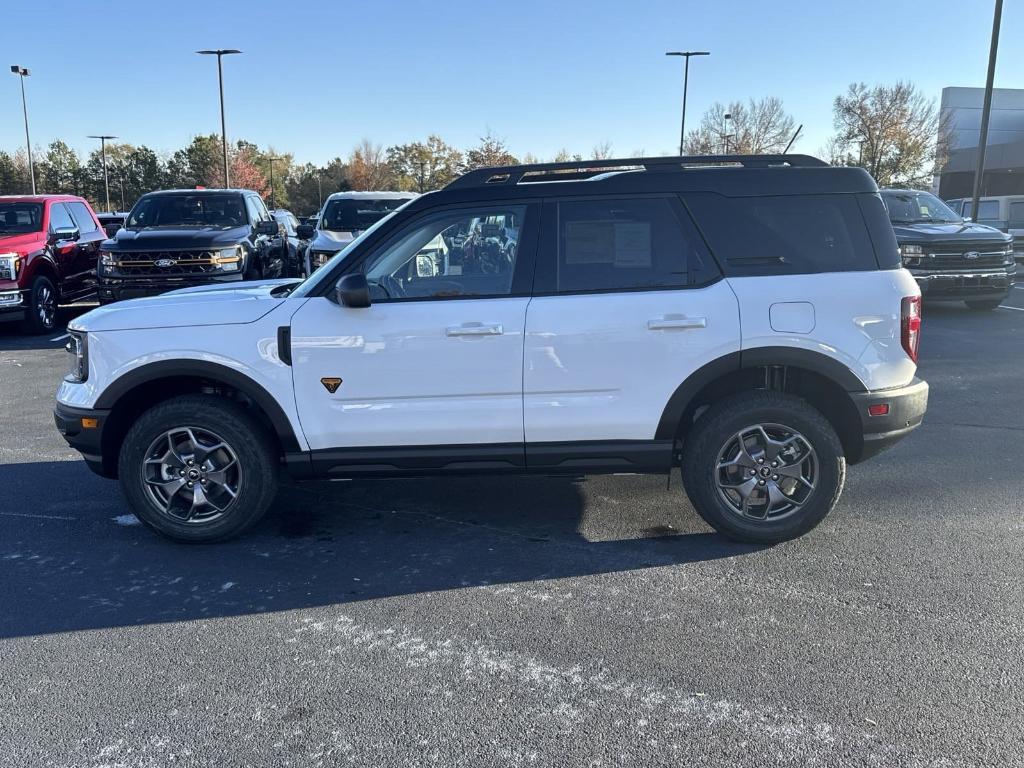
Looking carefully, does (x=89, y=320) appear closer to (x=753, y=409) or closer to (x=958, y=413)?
(x=753, y=409)

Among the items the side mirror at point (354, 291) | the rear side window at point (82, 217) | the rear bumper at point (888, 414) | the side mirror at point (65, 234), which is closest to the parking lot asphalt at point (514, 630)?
the rear bumper at point (888, 414)

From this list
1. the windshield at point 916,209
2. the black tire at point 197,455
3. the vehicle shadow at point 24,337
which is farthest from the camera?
the windshield at point 916,209

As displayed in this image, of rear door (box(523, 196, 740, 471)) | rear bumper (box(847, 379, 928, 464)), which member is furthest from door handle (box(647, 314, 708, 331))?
rear bumper (box(847, 379, 928, 464))

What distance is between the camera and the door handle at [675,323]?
4180 mm

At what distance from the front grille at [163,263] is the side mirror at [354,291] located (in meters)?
7.91

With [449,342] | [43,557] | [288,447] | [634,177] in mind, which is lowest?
[43,557]

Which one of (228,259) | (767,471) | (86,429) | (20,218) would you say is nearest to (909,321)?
(767,471)

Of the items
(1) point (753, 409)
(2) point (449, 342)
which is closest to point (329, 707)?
(2) point (449, 342)

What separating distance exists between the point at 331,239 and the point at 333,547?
7881mm

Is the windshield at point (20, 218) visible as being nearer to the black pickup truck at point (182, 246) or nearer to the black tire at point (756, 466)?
the black pickup truck at point (182, 246)

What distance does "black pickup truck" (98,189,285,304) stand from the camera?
36.8 feet

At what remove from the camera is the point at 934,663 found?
322cm

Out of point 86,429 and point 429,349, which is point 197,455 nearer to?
point 86,429

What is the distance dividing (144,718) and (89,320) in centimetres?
232
